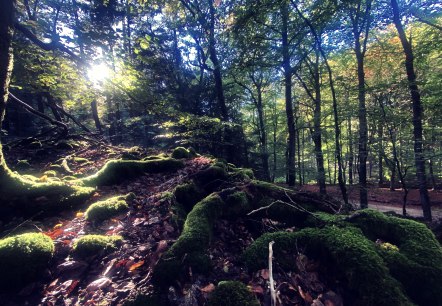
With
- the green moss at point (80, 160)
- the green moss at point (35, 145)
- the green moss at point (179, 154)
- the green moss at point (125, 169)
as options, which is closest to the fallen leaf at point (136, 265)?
the green moss at point (125, 169)

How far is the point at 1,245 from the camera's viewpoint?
289 cm

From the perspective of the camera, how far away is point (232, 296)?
2422mm

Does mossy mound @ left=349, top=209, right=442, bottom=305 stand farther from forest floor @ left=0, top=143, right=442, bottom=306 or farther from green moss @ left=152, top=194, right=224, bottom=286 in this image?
green moss @ left=152, top=194, right=224, bottom=286

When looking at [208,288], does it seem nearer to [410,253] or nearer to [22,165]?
[410,253]

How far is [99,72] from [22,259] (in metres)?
4.47

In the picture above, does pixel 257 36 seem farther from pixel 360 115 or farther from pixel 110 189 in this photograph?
pixel 110 189

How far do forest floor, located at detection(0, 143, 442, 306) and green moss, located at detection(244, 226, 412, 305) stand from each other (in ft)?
0.56

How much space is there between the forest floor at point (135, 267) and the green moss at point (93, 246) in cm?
8

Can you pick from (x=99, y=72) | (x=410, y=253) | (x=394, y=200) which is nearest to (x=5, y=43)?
(x=99, y=72)

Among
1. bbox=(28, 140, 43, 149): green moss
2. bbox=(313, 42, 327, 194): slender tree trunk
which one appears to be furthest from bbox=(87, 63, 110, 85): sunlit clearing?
bbox=(313, 42, 327, 194): slender tree trunk

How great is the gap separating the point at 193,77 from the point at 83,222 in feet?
50.8

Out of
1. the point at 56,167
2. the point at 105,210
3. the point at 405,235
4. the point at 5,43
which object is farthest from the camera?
the point at 56,167

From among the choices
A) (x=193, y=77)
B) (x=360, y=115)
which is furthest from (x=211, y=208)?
(x=193, y=77)

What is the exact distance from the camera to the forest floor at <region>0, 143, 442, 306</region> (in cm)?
258
